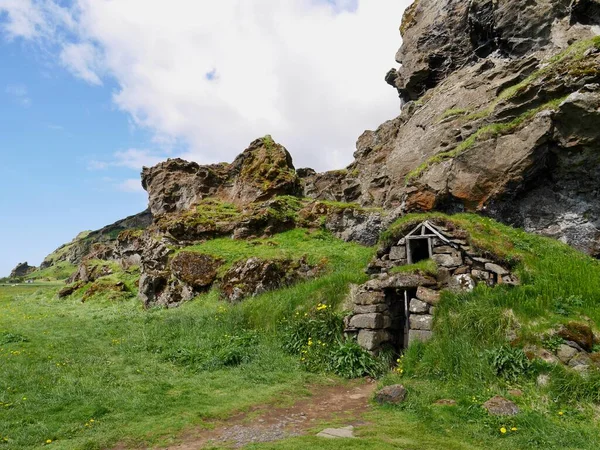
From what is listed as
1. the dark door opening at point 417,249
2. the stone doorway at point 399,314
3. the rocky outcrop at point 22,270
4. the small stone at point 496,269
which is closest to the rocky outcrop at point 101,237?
the rocky outcrop at point 22,270

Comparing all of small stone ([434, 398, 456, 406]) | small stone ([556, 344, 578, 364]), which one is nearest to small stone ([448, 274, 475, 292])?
small stone ([556, 344, 578, 364])

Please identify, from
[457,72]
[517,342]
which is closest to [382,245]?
[517,342]

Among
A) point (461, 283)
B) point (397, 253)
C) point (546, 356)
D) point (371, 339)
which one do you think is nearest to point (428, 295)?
point (461, 283)

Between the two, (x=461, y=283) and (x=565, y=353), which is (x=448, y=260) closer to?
(x=461, y=283)

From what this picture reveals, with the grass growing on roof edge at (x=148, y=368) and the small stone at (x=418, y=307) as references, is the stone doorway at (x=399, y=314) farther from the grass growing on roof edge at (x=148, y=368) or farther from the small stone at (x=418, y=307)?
the grass growing on roof edge at (x=148, y=368)

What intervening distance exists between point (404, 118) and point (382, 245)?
72.9 ft

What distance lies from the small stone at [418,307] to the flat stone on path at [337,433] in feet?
21.2

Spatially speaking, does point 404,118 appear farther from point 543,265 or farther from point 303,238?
point 543,265

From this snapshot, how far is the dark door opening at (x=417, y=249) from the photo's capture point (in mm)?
17438

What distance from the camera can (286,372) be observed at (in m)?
13.8

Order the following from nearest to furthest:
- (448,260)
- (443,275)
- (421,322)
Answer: (421,322) < (443,275) < (448,260)

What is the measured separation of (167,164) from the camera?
50656mm

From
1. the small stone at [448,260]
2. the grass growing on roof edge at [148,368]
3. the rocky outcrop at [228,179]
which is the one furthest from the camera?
the rocky outcrop at [228,179]

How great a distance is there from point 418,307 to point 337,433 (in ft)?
23.1
